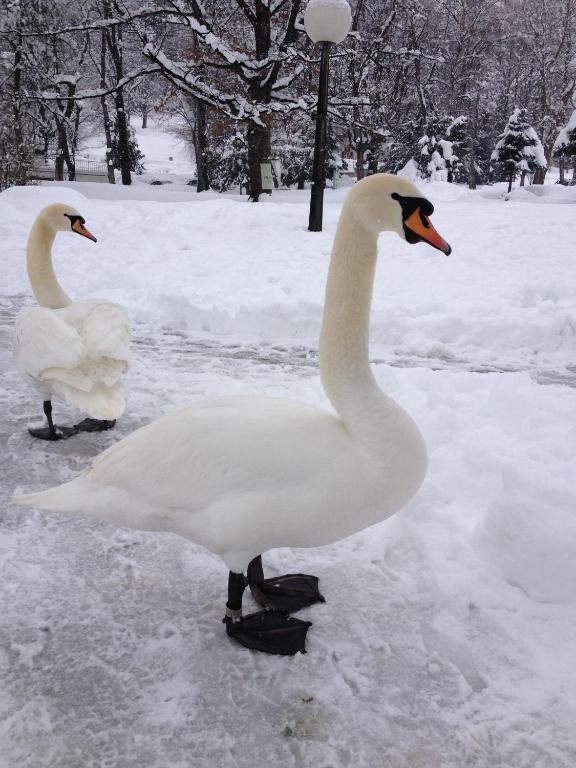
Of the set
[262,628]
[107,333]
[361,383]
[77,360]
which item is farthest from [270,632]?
[107,333]

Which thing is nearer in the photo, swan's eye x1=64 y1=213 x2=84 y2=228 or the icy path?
A: the icy path

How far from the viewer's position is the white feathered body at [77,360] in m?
3.41

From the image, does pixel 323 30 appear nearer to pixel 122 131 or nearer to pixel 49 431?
pixel 49 431

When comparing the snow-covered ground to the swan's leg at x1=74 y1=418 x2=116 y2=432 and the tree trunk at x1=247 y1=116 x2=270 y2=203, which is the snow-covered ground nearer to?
the swan's leg at x1=74 y1=418 x2=116 y2=432

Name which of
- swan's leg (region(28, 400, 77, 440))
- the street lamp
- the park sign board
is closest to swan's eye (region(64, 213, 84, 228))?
swan's leg (region(28, 400, 77, 440))

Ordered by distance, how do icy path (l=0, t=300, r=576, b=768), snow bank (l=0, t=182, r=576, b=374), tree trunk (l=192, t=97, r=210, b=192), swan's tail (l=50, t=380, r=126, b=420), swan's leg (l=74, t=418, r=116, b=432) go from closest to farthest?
icy path (l=0, t=300, r=576, b=768) < swan's tail (l=50, t=380, r=126, b=420) < swan's leg (l=74, t=418, r=116, b=432) < snow bank (l=0, t=182, r=576, b=374) < tree trunk (l=192, t=97, r=210, b=192)

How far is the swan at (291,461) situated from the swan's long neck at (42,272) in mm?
2366

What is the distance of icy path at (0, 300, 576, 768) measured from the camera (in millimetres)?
1749

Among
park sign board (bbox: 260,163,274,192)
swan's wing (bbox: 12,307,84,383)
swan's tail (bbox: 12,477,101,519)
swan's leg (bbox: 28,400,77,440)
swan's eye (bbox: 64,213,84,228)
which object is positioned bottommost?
swan's leg (bbox: 28,400,77,440)

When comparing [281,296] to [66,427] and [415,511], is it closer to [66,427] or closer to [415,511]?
[66,427]

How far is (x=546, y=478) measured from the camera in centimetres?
278

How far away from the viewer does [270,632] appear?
2146mm

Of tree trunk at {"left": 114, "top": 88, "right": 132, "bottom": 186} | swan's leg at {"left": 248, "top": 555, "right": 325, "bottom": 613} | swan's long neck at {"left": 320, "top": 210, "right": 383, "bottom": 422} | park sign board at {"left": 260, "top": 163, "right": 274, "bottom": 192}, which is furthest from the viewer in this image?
tree trunk at {"left": 114, "top": 88, "right": 132, "bottom": 186}

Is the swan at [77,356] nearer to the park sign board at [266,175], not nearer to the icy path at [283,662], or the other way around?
the icy path at [283,662]
